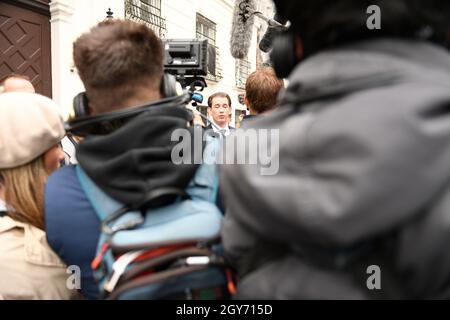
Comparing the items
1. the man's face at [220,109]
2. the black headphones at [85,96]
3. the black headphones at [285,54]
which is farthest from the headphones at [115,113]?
the man's face at [220,109]

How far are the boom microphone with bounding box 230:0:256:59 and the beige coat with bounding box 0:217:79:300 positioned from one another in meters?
2.37

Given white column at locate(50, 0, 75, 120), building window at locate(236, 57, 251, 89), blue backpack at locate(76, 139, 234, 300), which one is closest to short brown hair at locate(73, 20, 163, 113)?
blue backpack at locate(76, 139, 234, 300)

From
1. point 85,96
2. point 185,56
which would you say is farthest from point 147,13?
point 85,96

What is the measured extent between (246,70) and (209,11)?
387cm

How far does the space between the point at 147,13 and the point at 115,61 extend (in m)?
6.64

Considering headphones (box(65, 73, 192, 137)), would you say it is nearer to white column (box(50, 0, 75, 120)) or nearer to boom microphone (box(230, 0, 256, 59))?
boom microphone (box(230, 0, 256, 59))

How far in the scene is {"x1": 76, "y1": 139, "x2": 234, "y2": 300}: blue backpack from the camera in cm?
90

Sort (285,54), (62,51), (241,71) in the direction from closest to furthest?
(285,54) → (62,51) → (241,71)

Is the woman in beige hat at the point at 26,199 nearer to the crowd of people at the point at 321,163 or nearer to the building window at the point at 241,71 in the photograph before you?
the crowd of people at the point at 321,163

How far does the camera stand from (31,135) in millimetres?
1158

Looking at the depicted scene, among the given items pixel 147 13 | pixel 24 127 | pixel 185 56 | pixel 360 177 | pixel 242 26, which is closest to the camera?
pixel 360 177

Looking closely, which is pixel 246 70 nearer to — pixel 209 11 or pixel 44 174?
pixel 209 11

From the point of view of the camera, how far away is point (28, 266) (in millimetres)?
1173

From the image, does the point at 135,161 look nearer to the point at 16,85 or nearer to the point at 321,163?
the point at 321,163
